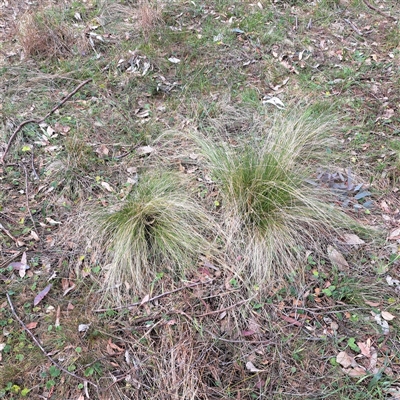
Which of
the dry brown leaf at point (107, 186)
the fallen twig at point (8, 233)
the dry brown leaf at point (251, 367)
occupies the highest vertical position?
the dry brown leaf at point (107, 186)

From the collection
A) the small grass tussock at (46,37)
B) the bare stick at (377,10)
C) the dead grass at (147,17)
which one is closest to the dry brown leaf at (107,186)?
the small grass tussock at (46,37)

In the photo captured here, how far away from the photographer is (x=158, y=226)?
2609 mm

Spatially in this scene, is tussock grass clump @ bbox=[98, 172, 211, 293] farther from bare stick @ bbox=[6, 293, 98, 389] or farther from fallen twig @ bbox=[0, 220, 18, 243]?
fallen twig @ bbox=[0, 220, 18, 243]

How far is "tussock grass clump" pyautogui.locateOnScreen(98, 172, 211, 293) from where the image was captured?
96.4 inches

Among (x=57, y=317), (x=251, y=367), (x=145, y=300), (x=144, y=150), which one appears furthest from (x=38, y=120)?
(x=251, y=367)

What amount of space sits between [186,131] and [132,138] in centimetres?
51

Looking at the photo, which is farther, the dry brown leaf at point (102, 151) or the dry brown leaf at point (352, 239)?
the dry brown leaf at point (102, 151)

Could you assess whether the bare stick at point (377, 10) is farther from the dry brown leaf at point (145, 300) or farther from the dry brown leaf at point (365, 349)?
the dry brown leaf at point (145, 300)

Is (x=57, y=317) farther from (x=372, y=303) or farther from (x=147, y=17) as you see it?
(x=147, y=17)

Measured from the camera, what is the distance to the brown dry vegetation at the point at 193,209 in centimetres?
214

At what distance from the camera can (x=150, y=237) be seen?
8.52ft

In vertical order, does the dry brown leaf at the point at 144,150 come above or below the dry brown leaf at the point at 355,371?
above

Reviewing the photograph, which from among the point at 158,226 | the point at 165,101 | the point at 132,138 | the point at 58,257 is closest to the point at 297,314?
the point at 158,226

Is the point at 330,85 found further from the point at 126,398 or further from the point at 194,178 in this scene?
the point at 126,398
